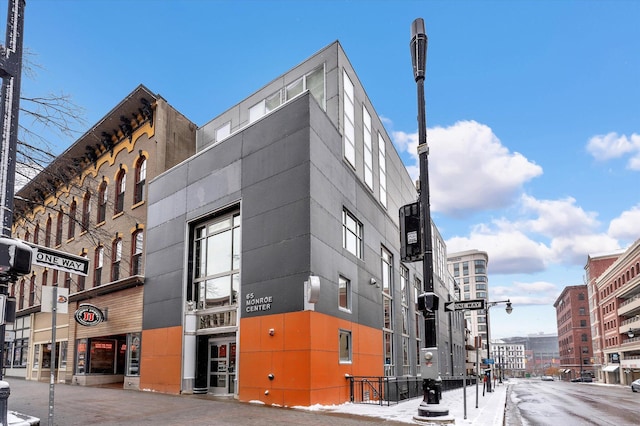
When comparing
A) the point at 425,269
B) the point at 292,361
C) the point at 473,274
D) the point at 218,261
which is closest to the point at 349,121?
the point at 218,261

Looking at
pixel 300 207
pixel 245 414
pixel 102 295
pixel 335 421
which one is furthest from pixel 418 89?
pixel 102 295

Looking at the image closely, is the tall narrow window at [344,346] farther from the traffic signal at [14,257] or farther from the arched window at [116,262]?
the arched window at [116,262]

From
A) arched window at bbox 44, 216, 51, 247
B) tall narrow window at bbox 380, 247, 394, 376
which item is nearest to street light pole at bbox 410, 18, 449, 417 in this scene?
tall narrow window at bbox 380, 247, 394, 376

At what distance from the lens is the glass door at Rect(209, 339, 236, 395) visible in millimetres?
19156

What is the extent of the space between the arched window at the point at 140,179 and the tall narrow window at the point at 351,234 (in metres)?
11.3

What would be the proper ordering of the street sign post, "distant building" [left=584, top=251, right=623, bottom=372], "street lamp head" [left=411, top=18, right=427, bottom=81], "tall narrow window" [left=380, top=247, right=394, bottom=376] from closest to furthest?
the street sign post, "street lamp head" [left=411, top=18, right=427, bottom=81], "tall narrow window" [left=380, top=247, right=394, bottom=376], "distant building" [left=584, top=251, right=623, bottom=372]

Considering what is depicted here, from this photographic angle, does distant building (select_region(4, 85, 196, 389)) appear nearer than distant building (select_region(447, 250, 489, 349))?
Yes

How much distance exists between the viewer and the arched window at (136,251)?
24.6 metres

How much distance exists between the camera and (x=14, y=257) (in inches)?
290

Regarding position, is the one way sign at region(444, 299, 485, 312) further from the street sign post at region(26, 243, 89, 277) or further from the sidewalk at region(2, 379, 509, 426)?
the street sign post at region(26, 243, 89, 277)

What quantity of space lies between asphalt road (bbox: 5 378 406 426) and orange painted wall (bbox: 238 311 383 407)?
741 millimetres

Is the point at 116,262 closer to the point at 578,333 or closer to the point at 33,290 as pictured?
the point at 33,290

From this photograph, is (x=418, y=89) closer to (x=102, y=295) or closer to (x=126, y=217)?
(x=126, y=217)

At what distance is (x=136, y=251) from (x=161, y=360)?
657 cm
